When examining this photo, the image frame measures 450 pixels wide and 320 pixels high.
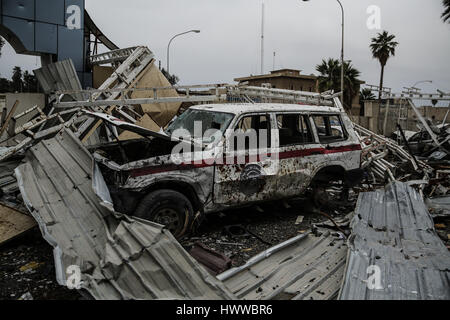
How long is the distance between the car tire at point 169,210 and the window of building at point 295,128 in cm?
213

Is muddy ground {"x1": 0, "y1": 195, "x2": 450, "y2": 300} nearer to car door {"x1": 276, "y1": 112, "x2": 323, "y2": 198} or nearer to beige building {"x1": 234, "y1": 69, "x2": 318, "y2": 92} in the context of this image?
car door {"x1": 276, "y1": 112, "x2": 323, "y2": 198}

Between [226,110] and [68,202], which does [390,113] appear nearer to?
[226,110]

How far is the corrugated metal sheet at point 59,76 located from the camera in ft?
40.5

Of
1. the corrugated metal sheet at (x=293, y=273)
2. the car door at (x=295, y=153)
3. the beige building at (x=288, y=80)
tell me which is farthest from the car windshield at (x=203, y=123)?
the beige building at (x=288, y=80)

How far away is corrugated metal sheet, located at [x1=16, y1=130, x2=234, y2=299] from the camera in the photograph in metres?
2.97

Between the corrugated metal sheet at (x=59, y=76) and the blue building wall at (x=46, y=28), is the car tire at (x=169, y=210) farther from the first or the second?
the blue building wall at (x=46, y=28)

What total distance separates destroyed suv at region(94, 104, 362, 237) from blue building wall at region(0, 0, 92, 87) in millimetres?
10790

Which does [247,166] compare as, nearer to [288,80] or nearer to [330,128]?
[330,128]

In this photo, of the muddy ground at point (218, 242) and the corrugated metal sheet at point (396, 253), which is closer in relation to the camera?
the corrugated metal sheet at point (396, 253)

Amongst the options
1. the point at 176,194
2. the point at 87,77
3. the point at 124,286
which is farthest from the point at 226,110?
the point at 87,77

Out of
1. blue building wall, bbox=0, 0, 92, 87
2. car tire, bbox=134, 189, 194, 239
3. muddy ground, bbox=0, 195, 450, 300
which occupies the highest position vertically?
blue building wall, bbox=0, 0, 92, 87

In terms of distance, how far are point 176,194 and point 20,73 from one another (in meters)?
70.0

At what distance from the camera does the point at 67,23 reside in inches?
566

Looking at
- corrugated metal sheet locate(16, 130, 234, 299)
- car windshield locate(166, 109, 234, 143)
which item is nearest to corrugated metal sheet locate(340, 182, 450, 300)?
corrugated metal sheet locate(16, 130, 234, 299)
